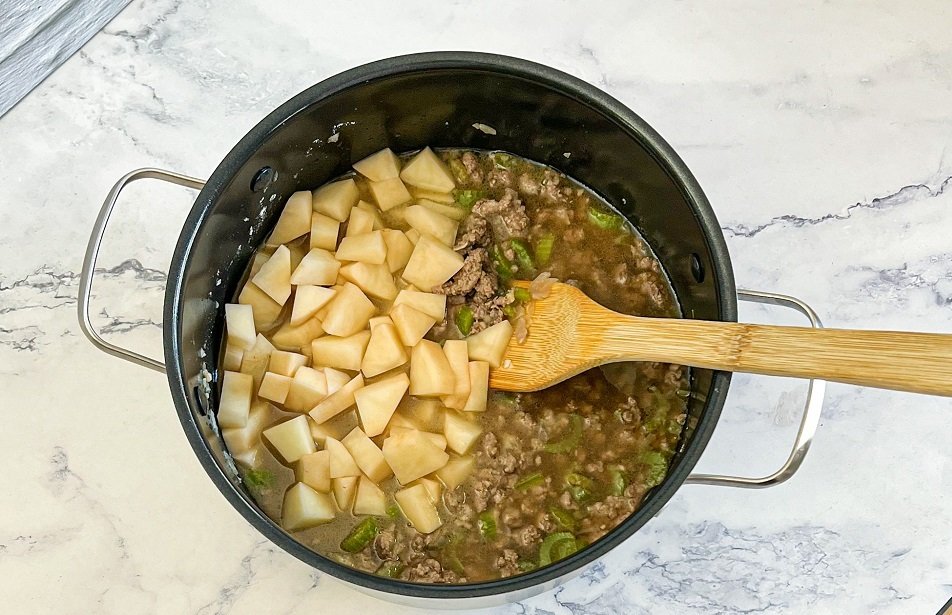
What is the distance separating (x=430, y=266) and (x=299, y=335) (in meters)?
0.33

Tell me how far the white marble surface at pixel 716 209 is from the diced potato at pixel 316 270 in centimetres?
38

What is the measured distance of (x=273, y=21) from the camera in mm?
2180

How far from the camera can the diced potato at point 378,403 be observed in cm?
178

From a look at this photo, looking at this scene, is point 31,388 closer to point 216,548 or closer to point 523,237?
point 216,548

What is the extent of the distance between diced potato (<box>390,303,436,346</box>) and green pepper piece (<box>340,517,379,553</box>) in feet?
1.31

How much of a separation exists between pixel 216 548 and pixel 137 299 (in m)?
0.62

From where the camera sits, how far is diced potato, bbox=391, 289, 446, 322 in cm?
185

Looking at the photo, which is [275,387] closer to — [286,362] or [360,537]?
[286,362]

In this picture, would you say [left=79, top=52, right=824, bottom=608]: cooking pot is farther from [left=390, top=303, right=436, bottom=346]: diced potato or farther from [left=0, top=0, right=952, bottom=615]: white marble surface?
[left=390, top=303, right=436, bottom=346]: diced potato

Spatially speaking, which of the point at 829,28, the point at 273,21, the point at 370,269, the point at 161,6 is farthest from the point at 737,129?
the point at 161,6

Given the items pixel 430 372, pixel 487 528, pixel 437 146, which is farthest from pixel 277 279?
pixel 487 528

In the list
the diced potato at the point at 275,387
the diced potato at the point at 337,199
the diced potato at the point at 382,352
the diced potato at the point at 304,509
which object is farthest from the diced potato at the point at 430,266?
the diced potato at the point at 304,509

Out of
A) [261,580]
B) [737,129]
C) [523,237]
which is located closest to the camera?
[261,580]

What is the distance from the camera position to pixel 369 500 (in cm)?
175
